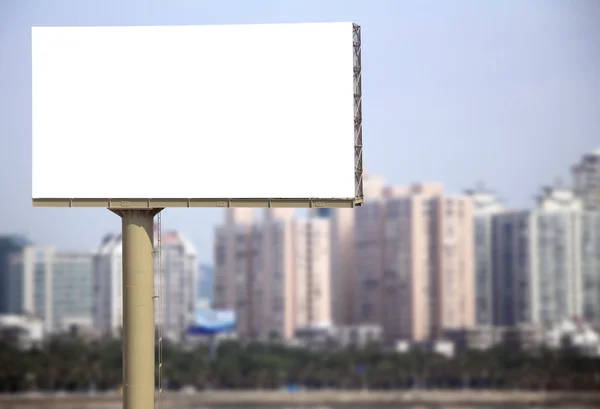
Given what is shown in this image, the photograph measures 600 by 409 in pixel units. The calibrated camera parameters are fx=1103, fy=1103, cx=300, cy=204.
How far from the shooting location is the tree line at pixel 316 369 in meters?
36.9

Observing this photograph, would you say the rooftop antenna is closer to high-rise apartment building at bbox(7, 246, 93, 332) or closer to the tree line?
the tree line

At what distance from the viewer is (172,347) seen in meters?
38.4

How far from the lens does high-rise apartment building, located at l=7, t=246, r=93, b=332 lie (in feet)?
141

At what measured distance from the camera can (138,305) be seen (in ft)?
19.1

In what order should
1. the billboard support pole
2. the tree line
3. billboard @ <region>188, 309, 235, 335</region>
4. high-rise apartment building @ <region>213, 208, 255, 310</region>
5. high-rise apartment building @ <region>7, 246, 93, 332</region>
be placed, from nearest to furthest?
the billboard support pole, the tree line, billboard @ <region>188, 309, 235, 335</region>, high-rise apartment building @ <region>213, 208, 255, 310</region>, high-rise apartment building @ <region>7, 246, 93, 332</region>

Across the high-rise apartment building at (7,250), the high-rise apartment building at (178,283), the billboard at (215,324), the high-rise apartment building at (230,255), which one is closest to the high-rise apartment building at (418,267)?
the high-rise apartment building at (230,255)

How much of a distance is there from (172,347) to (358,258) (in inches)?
290

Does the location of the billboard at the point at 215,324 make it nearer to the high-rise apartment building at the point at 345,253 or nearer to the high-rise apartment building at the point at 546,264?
the high-rise apartment building at the point at 345,253

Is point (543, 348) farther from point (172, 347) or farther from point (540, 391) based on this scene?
point (172, 347)

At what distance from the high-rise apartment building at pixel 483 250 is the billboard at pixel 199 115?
34.2m

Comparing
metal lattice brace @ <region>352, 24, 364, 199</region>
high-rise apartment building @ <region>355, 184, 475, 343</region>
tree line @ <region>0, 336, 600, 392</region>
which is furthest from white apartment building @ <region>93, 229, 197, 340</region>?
metal lattice brace @ <region>352, 24, 364, 199</region>

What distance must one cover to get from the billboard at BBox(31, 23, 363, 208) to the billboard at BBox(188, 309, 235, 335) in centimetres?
3487

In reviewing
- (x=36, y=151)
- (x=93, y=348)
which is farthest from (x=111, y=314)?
(x=36, y=151)

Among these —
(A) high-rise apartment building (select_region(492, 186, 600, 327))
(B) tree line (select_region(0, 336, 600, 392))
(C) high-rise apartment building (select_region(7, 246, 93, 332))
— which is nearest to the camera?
(B) tree line (select_region(0, 336, 600, 392))
